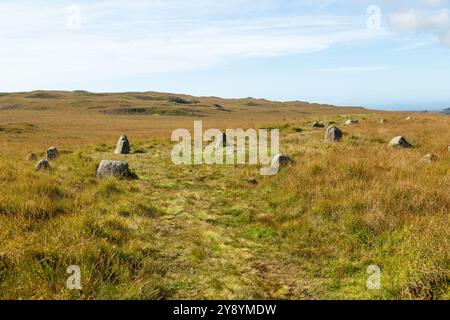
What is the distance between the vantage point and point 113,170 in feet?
44.6

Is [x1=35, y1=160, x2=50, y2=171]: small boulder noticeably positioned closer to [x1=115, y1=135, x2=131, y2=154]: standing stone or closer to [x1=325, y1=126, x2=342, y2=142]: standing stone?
[x1=115, y1=135, x2=131, y2=154]: standing stone

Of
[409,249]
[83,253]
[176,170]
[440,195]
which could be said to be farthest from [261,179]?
[83,253]

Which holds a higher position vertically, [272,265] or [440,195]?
[440,195]

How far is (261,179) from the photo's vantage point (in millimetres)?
13258

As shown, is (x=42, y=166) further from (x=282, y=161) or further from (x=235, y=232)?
(x=235, y=232)

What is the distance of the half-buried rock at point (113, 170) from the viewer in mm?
13523

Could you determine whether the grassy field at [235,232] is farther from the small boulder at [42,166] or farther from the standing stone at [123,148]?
the standing stone at [123,148]

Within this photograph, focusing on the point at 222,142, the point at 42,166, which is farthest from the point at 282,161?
the point at 42,166

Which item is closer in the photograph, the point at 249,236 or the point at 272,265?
the point at 272,265

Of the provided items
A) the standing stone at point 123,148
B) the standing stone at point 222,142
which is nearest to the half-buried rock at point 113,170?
the standing stone at point 123,148

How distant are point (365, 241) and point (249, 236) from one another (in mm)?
2411

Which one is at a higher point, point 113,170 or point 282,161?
point 282,161
